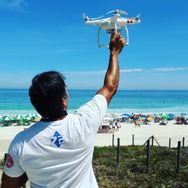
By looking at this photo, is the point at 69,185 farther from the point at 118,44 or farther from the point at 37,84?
the point at 118,44

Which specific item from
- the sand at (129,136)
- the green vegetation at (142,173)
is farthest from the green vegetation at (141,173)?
the sand at (129,136)

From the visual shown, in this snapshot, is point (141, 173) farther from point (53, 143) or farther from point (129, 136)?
point (129, 136)

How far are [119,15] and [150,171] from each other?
306 inches

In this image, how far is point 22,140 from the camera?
1736 mm

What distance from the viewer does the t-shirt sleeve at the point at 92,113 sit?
181 cm

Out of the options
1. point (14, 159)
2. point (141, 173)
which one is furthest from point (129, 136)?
point (14, 159)

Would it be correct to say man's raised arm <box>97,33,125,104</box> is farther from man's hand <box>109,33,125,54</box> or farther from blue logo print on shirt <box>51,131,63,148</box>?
blue logo print on shirt <box>51,131,63,148</box>

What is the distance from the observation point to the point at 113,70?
197 cm

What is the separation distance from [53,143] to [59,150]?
47mm

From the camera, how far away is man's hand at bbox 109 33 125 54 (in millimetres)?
2055

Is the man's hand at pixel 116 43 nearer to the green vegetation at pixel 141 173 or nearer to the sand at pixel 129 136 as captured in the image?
the green vegetation at pixel 141 173

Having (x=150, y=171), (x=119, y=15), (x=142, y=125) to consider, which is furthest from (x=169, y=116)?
(x=119, y=15)

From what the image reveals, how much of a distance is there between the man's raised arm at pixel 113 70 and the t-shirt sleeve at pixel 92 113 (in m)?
0.07

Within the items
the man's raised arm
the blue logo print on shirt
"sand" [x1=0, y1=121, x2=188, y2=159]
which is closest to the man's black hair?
the blue logo print on shirt
